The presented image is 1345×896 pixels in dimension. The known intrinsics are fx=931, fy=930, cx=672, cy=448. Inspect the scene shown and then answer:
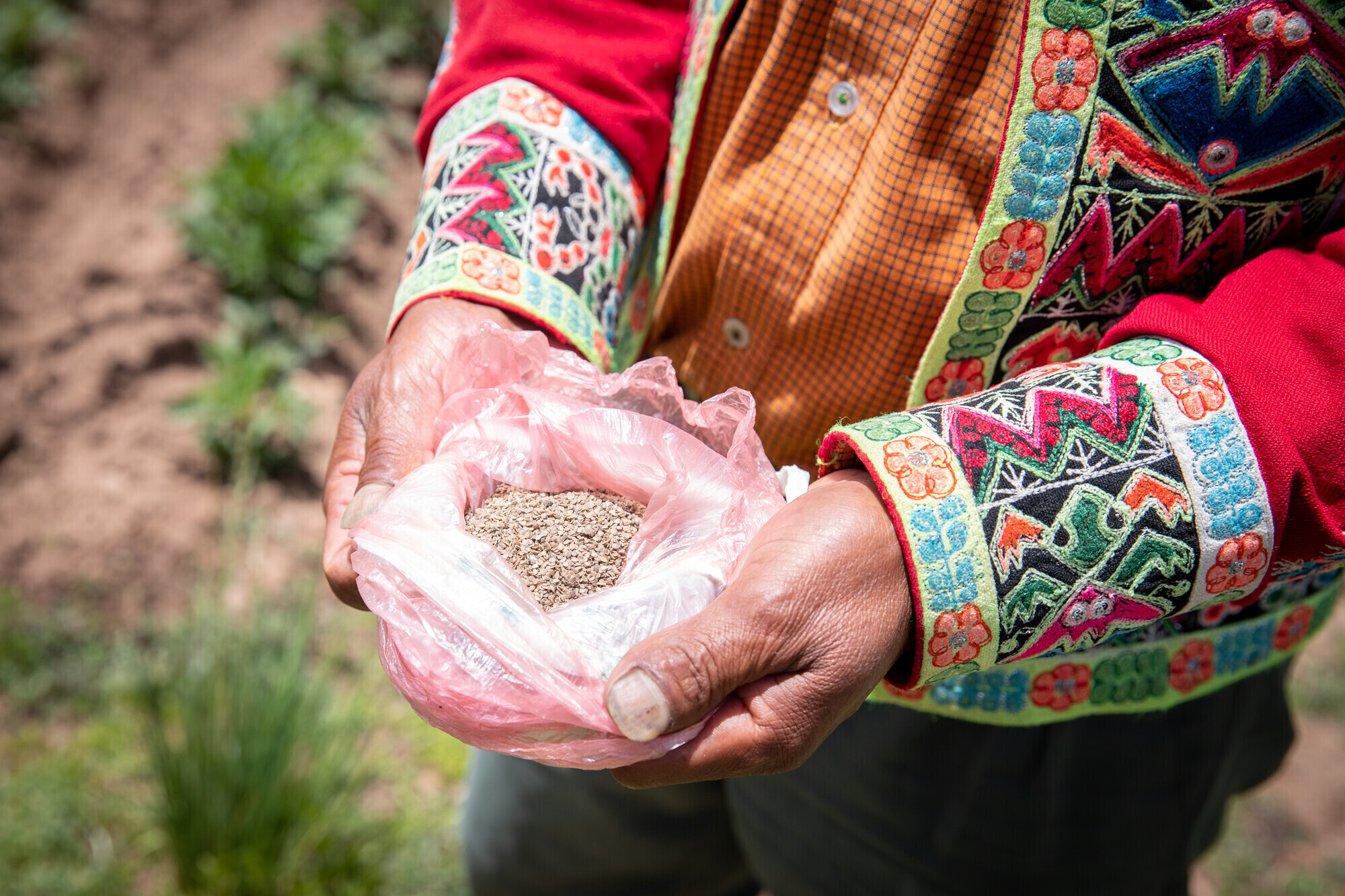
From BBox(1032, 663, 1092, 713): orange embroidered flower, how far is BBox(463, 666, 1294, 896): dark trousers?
55 mm

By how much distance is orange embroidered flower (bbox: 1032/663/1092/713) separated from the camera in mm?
1109

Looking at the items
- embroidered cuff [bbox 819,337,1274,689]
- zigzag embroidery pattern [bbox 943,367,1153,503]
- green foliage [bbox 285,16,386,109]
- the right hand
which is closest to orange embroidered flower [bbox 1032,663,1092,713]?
embroidered cuff [bbox 819,337,1274,689]

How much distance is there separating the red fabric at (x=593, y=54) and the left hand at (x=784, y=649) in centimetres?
59

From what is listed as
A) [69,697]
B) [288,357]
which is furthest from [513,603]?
[288,357]

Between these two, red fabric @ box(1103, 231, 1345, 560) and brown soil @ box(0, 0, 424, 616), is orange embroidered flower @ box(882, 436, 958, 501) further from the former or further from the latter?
brown soil @ box(0, 0, 424, 616)

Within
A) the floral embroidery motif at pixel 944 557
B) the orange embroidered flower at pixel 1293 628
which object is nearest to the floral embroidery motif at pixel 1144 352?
the floral embroidery motif at pixel 944 557

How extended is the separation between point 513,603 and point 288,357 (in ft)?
8.73

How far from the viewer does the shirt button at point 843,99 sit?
101 cm

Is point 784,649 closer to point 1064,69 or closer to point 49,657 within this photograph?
point 1064,69

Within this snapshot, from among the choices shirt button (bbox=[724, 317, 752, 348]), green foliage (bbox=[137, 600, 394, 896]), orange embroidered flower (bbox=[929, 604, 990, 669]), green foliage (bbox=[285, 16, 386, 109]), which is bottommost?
green foliage (bbox=[137, 600, 394, 896])

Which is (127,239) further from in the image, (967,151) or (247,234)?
(967,151)

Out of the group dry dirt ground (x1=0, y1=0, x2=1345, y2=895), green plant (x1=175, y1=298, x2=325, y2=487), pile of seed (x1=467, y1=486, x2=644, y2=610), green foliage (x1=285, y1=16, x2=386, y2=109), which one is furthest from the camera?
green foliage (x1=285, y1=16, x2=386, y2=109)

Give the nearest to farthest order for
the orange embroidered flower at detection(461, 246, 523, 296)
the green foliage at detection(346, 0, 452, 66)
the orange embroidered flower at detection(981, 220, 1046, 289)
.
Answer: the orange embroidered flower at detection(981, 220, 1046, 289) → the orange embroidered flower at detection(461, 246, 523, 296) → the green foliage at detection(346, 0, 452, 66)

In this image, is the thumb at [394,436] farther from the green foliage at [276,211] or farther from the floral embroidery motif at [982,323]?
the green foliage at [276,211]
